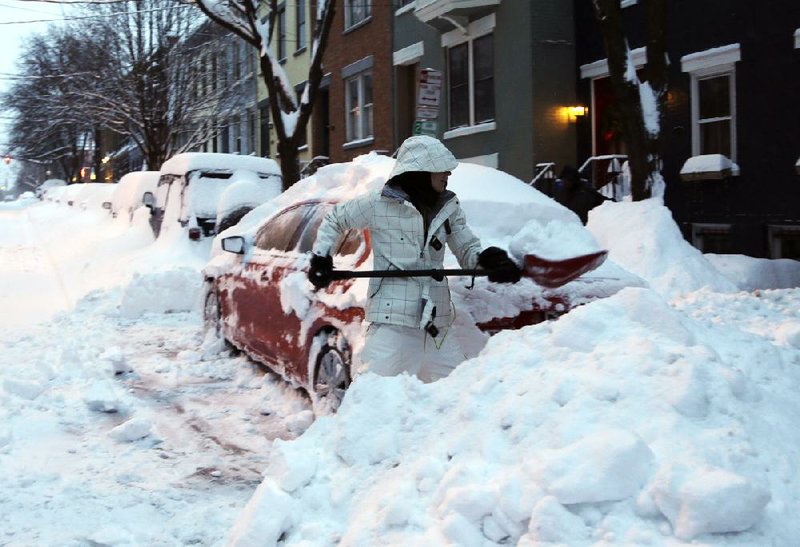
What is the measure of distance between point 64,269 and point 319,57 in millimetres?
6557

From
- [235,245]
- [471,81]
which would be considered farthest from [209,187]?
[471,81]

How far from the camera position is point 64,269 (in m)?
16.8

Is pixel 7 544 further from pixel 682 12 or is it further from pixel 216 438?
pixel 682 12

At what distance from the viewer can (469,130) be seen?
17.9 meters

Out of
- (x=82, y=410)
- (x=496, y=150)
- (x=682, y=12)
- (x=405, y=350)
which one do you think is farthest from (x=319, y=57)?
(x=405, y=350)

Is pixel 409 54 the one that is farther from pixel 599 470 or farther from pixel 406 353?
pixel 599 470

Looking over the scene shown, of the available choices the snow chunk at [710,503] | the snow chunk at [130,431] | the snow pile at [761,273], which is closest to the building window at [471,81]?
the snow pile at [761,273]

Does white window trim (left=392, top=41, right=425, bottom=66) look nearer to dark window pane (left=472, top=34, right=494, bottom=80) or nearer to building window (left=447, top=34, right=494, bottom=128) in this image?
building window (left=447, top=34, right=494, bottom=128)

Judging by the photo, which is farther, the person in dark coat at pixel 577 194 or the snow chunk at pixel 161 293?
the person in dark coat at pixel 577 194

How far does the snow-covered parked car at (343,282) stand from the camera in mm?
4738

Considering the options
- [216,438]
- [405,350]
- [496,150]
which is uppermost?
[496,150]

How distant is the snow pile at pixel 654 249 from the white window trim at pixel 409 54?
32.4ft

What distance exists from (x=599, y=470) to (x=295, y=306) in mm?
3591

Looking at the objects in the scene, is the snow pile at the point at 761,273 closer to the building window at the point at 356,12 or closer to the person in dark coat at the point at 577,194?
the person in dark coat at the point at 577,194
